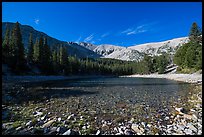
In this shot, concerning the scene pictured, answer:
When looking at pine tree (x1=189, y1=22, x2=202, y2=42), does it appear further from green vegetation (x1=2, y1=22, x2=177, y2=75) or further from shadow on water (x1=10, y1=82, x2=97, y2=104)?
shadow on water (x1=10, y1=82, x2=97, y2=104)

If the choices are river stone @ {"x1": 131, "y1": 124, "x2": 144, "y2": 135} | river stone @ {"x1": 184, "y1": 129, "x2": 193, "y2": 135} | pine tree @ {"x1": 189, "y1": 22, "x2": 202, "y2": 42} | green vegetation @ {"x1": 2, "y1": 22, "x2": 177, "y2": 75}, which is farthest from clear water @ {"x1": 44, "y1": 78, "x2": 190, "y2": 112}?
pine tree @ {"x1": 189, "y1": 22, "x2": 202, "y2": 42}

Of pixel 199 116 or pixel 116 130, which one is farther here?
pixel 199 116

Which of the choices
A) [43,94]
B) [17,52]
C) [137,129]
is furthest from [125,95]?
[17,52]

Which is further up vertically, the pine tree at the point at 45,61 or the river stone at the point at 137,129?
the pine tree at the point at 45,61

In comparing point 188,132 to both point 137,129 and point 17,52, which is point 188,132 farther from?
point 17,52

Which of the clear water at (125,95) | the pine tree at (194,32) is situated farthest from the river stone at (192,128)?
the pine tree at (194,32)

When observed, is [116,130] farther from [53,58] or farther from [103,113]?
[53,58]

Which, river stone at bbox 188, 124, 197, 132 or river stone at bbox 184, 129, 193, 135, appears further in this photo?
river stone at bbox 188, 124, 197, 132

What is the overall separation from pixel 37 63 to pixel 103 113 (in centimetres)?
6216

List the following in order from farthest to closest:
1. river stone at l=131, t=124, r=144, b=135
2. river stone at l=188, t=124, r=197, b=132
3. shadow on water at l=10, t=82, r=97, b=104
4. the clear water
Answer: shadow on water at l=10, t=82, r=97, b=104 < the clear water < river stone at l=131, t=124, r=144, b=135 < river stone at l=188, t=124, r=197, b=132

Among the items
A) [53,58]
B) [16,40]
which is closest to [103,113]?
[16,40]

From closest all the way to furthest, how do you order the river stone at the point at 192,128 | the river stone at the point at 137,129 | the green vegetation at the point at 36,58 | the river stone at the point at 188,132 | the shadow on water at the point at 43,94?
the river stone at the point at 188,132, the river stone at the point at 192,128, the river stone at the point at 137,129, the shadow on water at the point at 43,94, the green vegetation at the point at 36,58

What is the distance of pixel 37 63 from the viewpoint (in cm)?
6638

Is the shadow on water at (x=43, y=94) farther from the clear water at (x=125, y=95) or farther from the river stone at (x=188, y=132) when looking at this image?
the river stone at (x=188, y=132)
